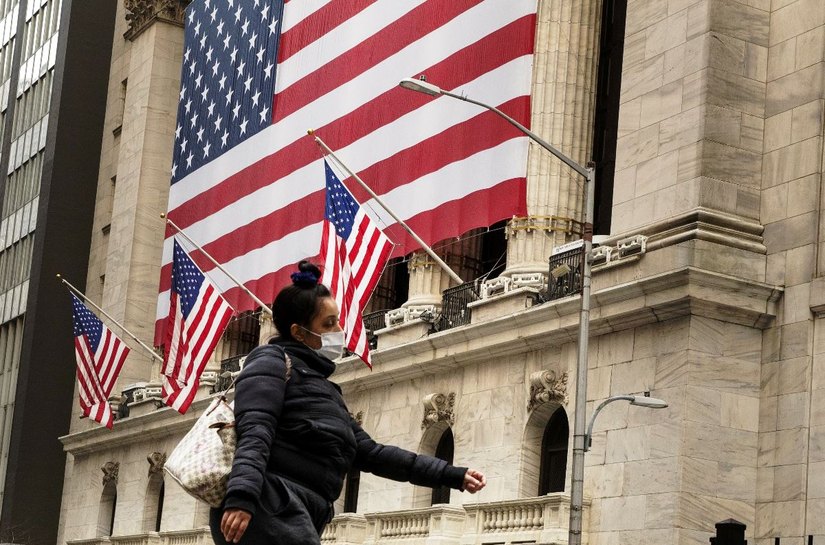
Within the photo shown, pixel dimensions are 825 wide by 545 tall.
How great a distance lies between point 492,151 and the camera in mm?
31938

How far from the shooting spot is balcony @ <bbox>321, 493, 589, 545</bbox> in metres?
27.5

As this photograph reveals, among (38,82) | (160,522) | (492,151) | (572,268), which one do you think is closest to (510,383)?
(572,268)

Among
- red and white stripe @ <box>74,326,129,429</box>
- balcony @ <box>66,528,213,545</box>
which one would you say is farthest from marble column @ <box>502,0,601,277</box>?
red and white stripe @ <box>74,326,129,429</box>

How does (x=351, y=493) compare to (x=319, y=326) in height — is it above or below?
above

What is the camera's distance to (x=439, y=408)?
1294 inches

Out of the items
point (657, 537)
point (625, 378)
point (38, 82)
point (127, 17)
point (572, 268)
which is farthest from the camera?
point (38, 82)

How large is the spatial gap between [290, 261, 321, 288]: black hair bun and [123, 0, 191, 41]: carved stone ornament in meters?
49.6

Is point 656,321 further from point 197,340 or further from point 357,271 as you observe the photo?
point 197,340

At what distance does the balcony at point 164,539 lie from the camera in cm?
4069

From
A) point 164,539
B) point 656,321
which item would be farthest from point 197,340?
point 656,321

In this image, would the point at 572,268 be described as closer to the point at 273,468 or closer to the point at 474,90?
the point at 474,90

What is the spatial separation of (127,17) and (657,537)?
3880 cm

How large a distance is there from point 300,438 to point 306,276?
72 centimetres

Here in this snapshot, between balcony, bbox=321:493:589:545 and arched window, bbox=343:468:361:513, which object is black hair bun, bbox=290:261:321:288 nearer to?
balcony, bbox=321:493:589:545
